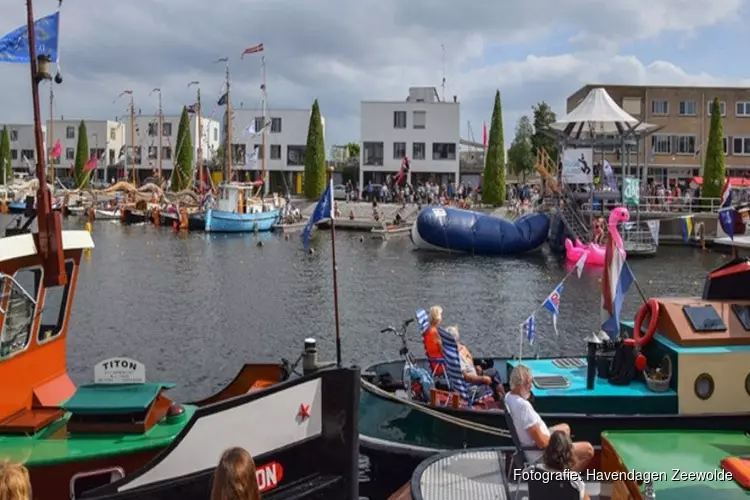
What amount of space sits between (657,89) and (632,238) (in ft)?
98.1

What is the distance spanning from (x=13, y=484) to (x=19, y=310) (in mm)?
5089

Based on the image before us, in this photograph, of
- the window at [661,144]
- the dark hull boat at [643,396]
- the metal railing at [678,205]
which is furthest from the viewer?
the window at [661,144]

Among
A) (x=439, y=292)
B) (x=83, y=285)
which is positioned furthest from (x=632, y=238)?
(x=83, y=285)

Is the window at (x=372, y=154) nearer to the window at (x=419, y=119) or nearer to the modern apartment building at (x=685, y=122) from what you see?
the window at (x=419, y=119)

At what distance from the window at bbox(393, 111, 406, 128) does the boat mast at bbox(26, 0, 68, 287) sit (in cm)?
7683

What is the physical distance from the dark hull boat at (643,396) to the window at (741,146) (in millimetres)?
67185

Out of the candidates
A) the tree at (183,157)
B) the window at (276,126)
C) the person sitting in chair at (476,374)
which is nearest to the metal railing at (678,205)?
the person sitting in chair at (476,374)

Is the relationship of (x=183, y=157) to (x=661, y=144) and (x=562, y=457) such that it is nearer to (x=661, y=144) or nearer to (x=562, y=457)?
(x=661, y=144)

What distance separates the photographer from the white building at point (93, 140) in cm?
11512

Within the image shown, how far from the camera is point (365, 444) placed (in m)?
11.5

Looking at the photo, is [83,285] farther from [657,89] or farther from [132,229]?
[657,89]

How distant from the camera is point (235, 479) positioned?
210 inches

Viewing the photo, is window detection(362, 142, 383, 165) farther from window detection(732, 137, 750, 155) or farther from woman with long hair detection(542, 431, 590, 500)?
woman with long hair detection(542, 431, 590, 500)

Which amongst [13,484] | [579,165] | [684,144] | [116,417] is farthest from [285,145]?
[13,484]
